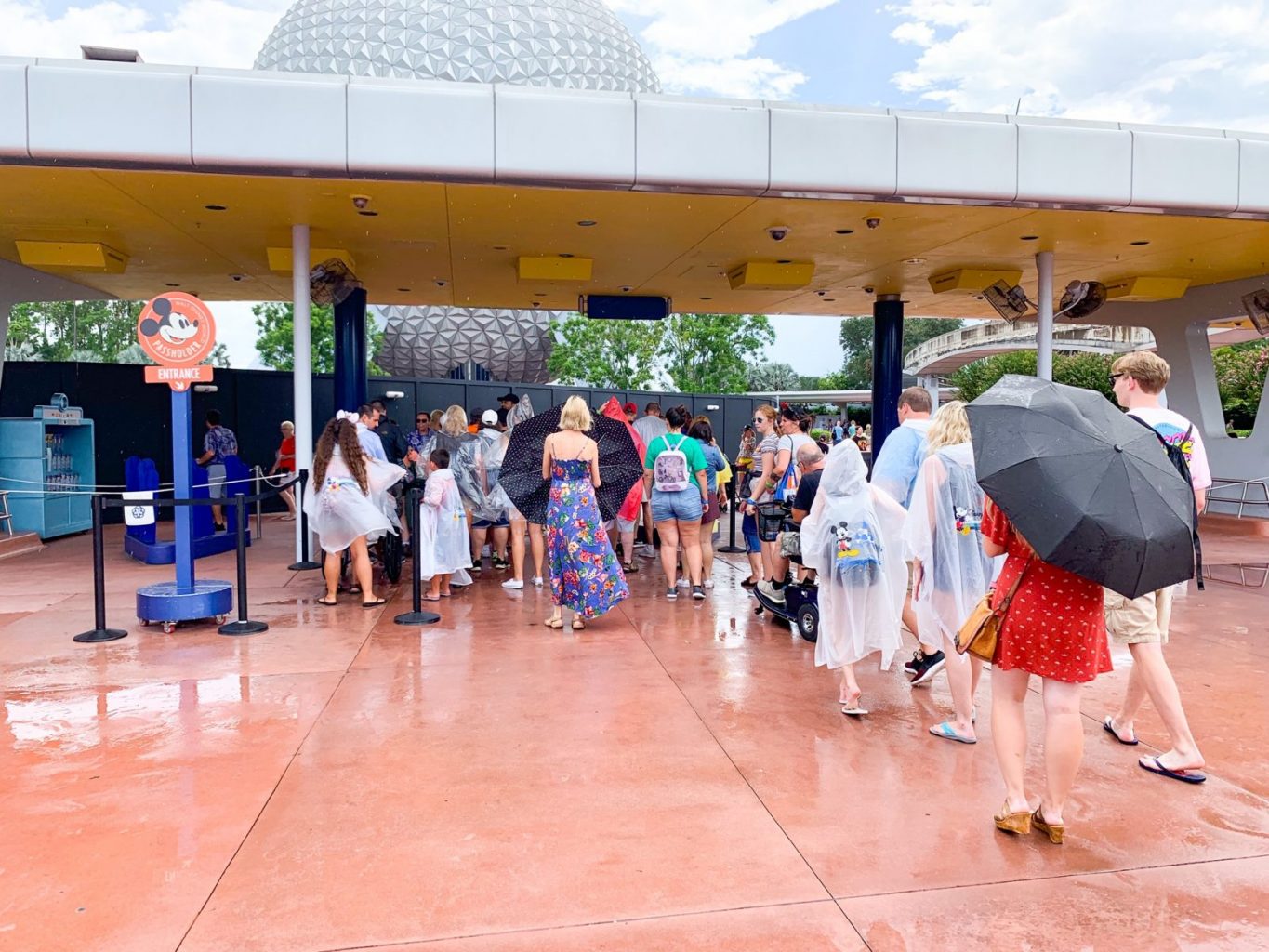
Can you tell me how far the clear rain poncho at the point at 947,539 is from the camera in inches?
181

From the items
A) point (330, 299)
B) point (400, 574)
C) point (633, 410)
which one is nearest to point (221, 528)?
point (330, 299)

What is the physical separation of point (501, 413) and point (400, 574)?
298cm

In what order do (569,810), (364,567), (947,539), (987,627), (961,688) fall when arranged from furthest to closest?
(364,567)
(961,688)
(947,539)
(569,810)
(987,627)

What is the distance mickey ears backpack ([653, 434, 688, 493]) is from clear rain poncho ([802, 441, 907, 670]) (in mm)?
3042

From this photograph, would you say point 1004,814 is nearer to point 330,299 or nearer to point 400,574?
point 400,574

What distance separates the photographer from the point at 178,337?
716 cm

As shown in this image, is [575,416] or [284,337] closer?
[575,416]

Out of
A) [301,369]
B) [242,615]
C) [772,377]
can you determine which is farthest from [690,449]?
[772,377]

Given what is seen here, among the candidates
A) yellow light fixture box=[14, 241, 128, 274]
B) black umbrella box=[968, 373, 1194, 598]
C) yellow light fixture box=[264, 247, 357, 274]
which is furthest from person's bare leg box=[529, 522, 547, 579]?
yellow light fixture box=[14, 241, 128, 274]

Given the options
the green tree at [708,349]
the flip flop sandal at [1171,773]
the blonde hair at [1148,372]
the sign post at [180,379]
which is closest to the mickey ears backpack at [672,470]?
the sign post at [180,379]

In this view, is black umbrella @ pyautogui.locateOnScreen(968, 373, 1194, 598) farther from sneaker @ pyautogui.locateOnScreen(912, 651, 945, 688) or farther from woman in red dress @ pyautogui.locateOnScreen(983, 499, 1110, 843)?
sneaker @ pyautogui.locateOnScreen(912, 651, 945, 688)

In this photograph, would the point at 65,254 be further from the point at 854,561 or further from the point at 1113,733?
the point at 1113,733

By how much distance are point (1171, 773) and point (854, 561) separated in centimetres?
188

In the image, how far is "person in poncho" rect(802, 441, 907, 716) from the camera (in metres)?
5.23
